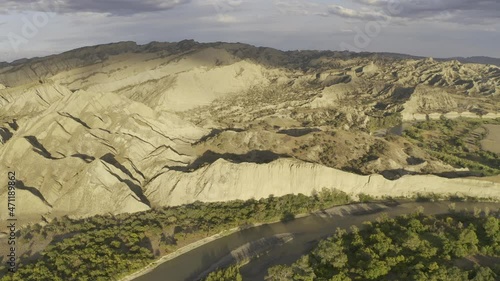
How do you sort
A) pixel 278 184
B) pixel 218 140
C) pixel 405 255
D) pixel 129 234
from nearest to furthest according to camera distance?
pixel 405 255
pixel 129 234
pixel 278 184
pixel 218 140

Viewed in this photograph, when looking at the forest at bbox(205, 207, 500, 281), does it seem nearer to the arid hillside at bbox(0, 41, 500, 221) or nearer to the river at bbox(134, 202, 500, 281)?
the river at bbox(134, 202, 500, 281)

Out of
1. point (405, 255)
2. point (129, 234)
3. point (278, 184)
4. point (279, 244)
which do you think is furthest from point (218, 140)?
point (405, 255)

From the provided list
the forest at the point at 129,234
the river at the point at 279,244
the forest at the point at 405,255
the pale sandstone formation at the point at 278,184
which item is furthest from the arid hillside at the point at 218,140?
the forest at the point at 405,255

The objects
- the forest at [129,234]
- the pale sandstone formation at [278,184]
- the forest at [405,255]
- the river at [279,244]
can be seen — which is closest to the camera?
the forest at [405,255]

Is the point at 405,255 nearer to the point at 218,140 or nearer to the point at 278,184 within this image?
the point at 278,184

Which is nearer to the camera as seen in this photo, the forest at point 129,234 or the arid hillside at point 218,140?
the forest at point 129,234

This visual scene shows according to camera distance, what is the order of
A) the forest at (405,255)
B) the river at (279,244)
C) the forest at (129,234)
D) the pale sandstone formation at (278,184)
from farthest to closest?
the pale sandstone formation at (278,184)
the river at (279,244)
the forest at (129,234)
the forest at (405,255)

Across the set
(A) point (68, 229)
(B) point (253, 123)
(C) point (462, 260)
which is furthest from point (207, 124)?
(C) point (462, 260)

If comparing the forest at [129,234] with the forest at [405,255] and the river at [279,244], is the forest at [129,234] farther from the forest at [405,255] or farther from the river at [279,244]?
the forest at [405,255]

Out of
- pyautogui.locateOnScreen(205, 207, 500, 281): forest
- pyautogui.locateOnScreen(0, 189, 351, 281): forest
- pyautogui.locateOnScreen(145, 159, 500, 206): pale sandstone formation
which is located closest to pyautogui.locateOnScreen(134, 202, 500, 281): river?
pyautogui.locateOnScreen(0, 189, 351, 281): forest

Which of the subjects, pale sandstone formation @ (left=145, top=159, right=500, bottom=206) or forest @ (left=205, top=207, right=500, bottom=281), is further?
pale sandstone formation @ (left=145, top=159, right=500, bottom=206)
